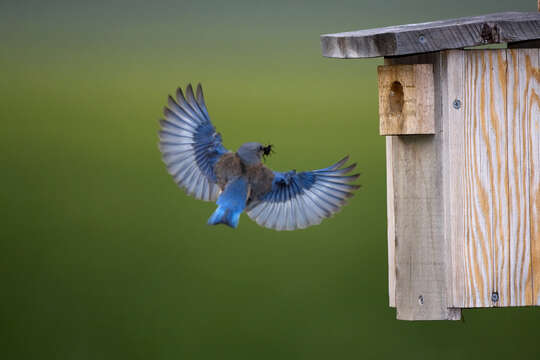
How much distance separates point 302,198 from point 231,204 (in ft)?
1.10

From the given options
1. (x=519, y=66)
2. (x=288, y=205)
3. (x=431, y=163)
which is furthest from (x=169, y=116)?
(x=519, y=66)

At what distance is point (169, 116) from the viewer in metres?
3.15

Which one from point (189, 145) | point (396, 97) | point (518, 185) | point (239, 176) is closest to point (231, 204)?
point (239, 176)

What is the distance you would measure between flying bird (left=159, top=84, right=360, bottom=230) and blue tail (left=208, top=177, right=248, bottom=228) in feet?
0.10

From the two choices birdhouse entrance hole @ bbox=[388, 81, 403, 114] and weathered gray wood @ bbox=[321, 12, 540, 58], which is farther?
birdhouse entrance hole @ bbox=[388, 81, 403, 114]

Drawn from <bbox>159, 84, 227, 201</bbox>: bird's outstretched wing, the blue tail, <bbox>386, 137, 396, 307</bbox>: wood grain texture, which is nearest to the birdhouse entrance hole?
<bbox>386, 137, 396, 307</bbox>: wood grain texture

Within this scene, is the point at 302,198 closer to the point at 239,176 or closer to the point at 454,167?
the point at 239,176

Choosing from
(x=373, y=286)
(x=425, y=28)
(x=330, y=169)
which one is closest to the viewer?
(x=425, y=28)

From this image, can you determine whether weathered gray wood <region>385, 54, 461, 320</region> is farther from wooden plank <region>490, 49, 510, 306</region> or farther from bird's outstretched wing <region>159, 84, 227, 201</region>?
bird's outstretched wing <region>159, 84, 227, 201</region>

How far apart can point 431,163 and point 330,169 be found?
452 millimetres

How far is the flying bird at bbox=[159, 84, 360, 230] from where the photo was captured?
10.2ft

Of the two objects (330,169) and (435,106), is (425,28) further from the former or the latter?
(330,169)

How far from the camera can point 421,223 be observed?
2.81 metres

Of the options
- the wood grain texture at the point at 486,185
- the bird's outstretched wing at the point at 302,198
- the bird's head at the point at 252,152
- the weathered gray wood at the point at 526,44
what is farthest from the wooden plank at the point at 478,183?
the bird's head at the point at 252,152
